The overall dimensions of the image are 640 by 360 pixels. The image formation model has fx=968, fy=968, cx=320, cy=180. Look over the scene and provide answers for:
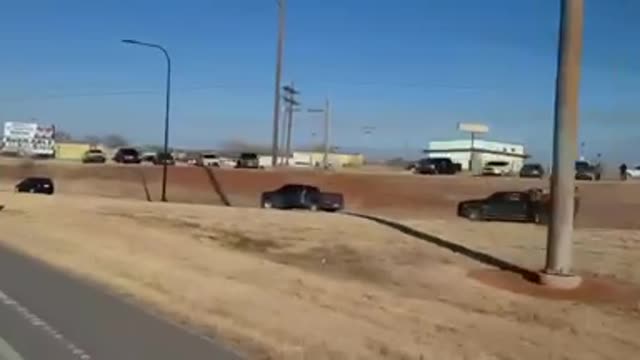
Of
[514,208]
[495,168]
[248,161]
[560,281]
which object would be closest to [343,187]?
[514,208]

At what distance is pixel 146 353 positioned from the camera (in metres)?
9.52

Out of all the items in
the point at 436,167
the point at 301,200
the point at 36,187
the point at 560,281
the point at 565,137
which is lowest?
the point at 36,187

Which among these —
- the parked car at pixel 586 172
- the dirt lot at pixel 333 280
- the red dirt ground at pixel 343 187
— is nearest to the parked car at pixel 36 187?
the red dirt ground at pixel 343 187

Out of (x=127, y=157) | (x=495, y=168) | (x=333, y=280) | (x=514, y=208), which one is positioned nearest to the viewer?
(x=333, y=280)

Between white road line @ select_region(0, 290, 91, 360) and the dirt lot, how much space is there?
183cm

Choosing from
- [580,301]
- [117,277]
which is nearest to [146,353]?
[117,277]

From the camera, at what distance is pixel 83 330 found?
35.7ft

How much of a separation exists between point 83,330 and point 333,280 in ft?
33.3

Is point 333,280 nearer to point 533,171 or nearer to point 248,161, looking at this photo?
point 533,171

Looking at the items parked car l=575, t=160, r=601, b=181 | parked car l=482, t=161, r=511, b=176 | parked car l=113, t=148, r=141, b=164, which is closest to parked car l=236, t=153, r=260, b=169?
parked car l=113, t=148, r=141, b=164

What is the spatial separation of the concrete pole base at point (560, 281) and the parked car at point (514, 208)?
2111cm

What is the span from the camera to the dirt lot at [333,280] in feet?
40.0

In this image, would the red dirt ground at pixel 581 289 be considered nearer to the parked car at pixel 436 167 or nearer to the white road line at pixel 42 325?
the white road line at pixel 42 325

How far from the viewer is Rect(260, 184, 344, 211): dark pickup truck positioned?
4875 cm
